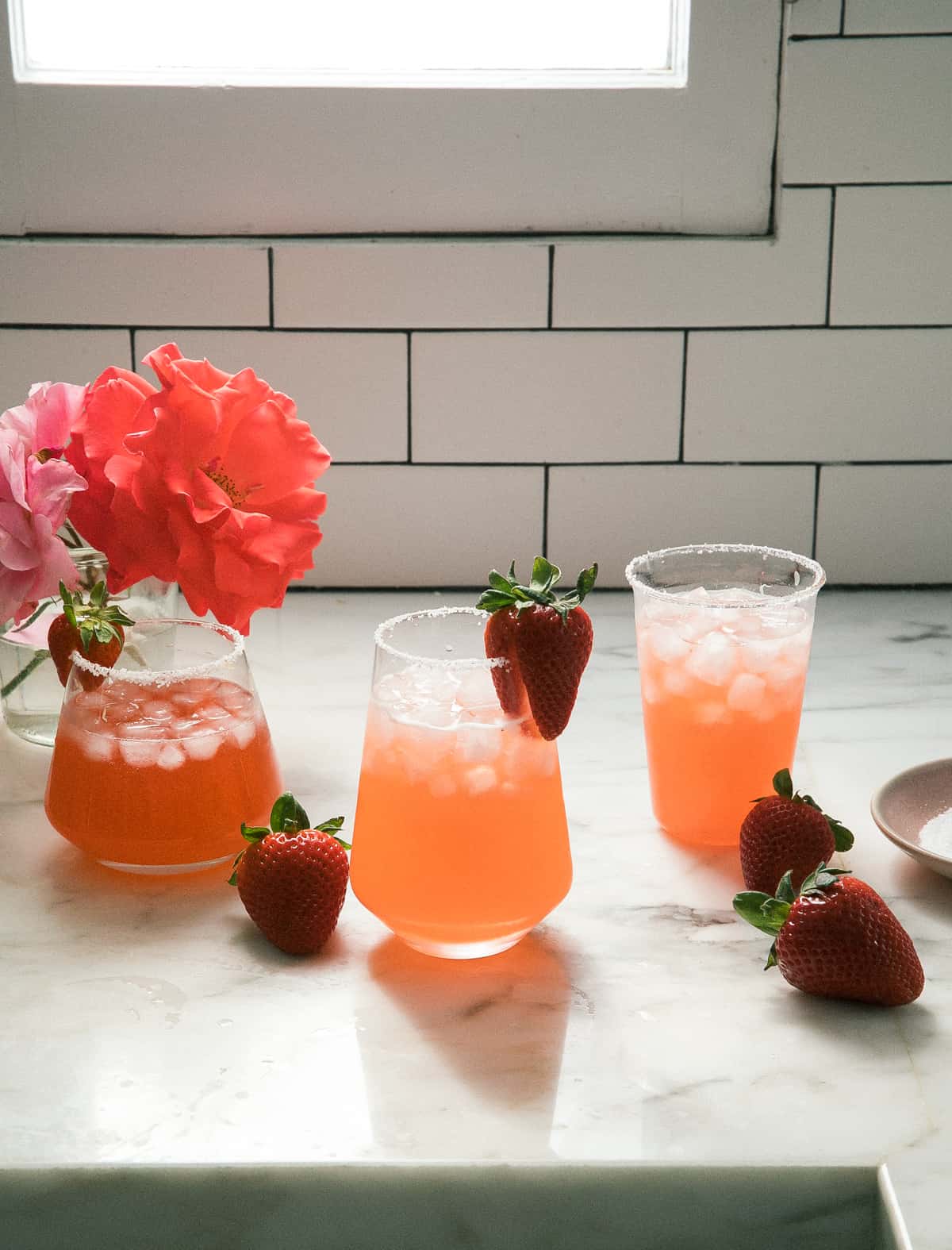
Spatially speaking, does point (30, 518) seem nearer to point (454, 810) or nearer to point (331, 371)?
point (454, 810)

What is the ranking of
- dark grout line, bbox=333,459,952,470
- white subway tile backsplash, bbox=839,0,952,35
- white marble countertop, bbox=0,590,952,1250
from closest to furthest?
white marble countertop, bbox=0,590,952,1250, white subway tile backsplash, bbox=839,0,952,35, dark grout line, bbox=333,459,952,470

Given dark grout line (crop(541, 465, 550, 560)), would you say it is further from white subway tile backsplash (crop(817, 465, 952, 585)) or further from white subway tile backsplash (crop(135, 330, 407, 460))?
white subway tile backsplash (crop(817, 465, 952, 585))

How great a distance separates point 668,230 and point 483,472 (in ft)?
0.97

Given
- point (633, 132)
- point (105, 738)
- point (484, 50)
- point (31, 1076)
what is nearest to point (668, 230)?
point (633, 132)

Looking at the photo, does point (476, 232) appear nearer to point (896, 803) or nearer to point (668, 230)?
point (668, 230)

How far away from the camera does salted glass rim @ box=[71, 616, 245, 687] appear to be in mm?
832

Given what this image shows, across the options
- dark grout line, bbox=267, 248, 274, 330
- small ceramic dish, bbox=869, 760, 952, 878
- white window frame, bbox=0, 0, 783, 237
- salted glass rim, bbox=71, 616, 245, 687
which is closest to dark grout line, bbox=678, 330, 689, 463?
white window frame, bbox=0, 0, 783, 237

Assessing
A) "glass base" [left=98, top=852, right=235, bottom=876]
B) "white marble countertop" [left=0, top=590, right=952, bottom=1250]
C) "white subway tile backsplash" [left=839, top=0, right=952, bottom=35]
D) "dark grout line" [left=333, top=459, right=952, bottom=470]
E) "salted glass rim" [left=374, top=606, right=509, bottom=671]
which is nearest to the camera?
"white marble countertop" [left=0, top=590, right=952, bottom=1250]

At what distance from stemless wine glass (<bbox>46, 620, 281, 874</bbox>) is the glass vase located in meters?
0.16

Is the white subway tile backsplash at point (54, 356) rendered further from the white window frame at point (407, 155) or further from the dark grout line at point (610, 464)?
the dark grout line at point (610, 464)

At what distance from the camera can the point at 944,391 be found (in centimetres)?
136

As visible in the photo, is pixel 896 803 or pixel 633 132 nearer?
pixel 896 803

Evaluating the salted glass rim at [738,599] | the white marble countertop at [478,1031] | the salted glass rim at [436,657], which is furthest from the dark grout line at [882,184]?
the salted glass rim at [436,657]

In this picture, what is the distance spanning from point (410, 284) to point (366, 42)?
23 centimetres
